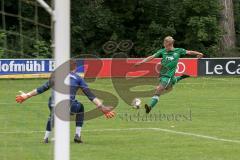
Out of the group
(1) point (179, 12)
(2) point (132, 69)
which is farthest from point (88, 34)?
(2) point (132, 69)

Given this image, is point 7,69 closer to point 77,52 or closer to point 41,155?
point 77,52

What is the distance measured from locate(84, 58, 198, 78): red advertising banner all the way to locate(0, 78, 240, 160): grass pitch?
9599mm

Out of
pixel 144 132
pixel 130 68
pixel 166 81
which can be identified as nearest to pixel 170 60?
pixel 166 81

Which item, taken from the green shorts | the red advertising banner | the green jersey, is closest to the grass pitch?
the green shorts

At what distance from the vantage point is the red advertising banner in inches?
1326

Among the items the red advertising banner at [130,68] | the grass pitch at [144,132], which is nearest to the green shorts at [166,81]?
the grass pitch at [144,132]

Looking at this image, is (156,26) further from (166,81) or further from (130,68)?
(166,81)

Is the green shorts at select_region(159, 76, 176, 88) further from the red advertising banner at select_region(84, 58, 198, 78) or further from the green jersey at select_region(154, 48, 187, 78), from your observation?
the red advertising banner at select_region(84, 58, 198, 78)

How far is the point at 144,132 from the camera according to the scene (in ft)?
46.5

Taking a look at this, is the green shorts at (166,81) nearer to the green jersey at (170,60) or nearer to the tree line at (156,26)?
the green jersey at (170,60)

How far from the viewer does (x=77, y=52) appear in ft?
141

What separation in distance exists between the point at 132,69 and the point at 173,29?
1380 centimetres

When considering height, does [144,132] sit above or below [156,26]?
below

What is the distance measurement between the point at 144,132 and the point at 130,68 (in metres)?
20.0
